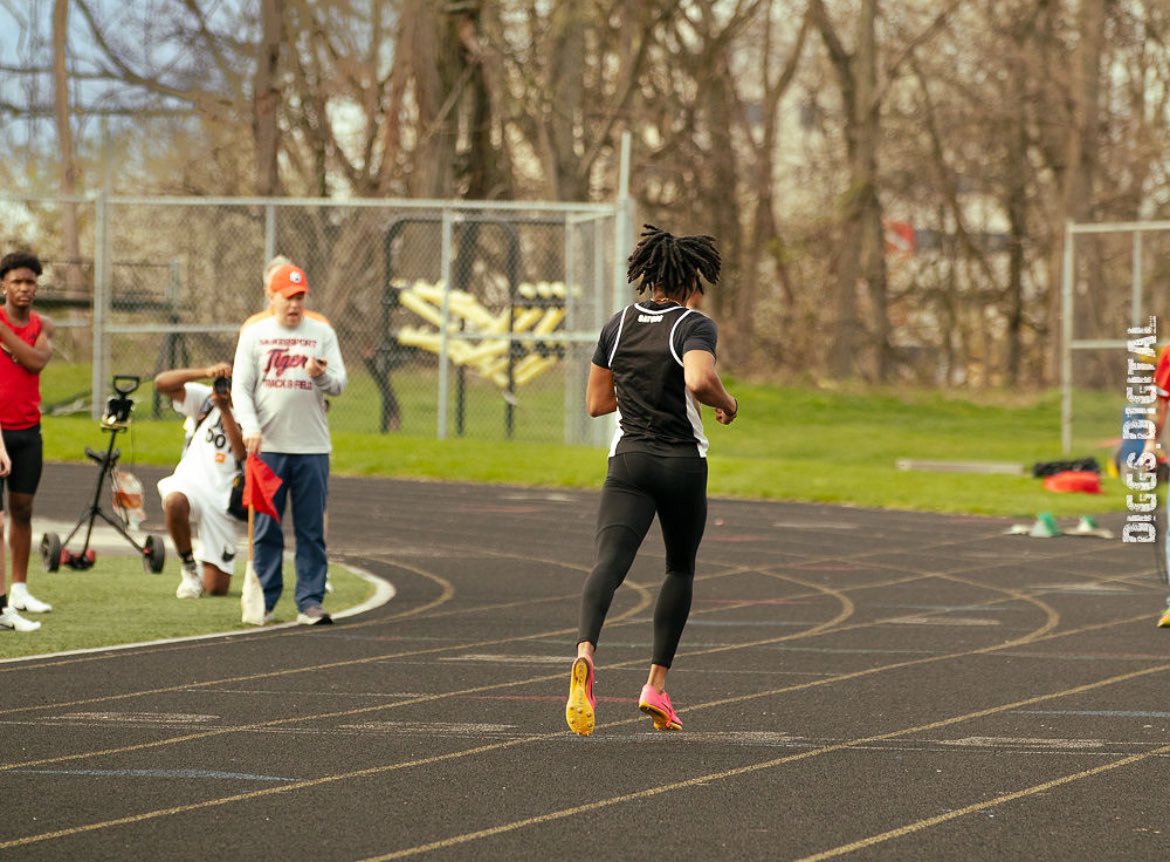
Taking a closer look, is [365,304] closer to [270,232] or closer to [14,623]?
[270,232]

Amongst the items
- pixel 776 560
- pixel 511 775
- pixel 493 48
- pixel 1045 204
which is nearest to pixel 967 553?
pixel 776 560

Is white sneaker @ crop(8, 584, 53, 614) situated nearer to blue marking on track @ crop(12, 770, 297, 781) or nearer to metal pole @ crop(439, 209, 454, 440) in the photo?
blue marking on track @ crop(12, 770, 297, 781)

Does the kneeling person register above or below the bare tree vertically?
below

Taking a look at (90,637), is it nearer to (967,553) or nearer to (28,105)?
(967,553)

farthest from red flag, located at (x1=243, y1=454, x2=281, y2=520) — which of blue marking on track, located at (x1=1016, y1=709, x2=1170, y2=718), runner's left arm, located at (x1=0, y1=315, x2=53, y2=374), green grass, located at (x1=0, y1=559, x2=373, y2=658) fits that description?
blue marking on track, located at (x1=1016, y1=709, x2=1170, y2=718)

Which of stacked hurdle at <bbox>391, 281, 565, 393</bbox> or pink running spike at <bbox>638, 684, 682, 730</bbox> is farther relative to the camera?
stacked hurdle at <bbox>391, 281, 565, 393</bbox>

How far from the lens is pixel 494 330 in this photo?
2669 cm

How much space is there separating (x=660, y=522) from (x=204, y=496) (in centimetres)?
550

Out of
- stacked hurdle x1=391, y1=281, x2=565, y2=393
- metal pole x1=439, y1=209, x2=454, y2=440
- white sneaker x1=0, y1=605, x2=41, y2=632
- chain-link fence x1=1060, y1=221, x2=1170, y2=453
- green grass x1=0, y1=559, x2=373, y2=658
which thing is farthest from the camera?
stacked hurdle x1=391, y1=281, x2=565, y2=393

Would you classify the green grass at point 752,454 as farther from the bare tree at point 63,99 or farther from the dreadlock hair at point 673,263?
the bare tree at point 63,99

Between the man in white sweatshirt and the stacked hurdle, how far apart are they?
13536 millimetres

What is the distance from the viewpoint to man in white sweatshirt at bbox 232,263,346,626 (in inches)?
435

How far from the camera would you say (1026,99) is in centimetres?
3825

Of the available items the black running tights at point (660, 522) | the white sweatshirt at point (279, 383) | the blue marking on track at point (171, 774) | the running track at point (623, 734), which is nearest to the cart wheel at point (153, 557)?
the running track at point (623, 734)
